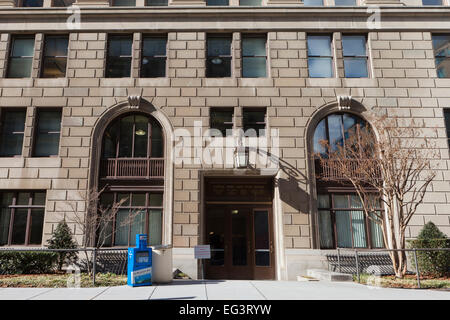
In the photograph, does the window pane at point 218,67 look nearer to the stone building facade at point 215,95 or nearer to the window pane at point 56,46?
the stone building facade at point 215,95

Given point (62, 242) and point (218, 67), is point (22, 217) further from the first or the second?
point (218, 67)

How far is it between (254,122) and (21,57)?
40.6ft

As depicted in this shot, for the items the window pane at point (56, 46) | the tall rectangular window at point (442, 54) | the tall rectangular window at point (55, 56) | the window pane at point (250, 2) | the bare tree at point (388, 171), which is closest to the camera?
the bare tree at point (388, 171)

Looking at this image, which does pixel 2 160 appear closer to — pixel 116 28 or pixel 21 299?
pixel 116 28

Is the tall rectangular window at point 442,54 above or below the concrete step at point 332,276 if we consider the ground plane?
above

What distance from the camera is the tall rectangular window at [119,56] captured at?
55.0ft

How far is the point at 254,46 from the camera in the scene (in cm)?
1708

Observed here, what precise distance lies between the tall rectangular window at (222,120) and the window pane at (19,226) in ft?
31.3

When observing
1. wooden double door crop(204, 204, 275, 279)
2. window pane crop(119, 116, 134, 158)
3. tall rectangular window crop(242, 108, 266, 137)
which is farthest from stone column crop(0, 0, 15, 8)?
wooden double door crop(204, 204, 275, 279)

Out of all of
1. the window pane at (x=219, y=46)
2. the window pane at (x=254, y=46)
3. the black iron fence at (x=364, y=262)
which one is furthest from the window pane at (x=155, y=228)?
the window pane at (x=254, y=46)

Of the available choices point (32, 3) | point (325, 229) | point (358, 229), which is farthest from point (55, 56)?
point (358, 229)

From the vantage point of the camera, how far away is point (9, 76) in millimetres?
16875

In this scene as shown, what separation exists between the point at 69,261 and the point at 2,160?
235 inches
